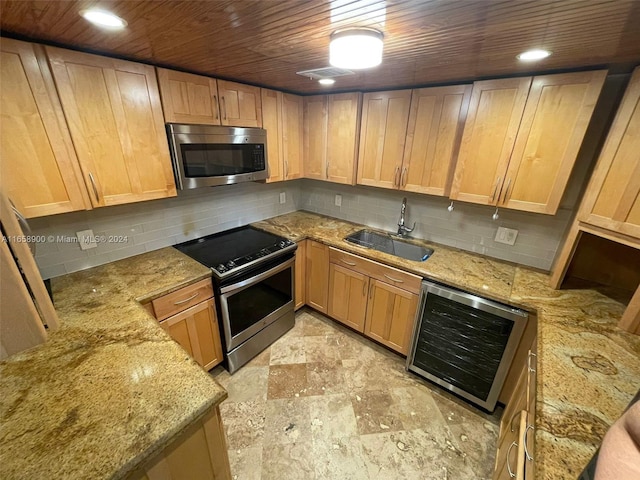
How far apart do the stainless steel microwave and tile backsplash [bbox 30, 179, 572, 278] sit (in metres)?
0.43

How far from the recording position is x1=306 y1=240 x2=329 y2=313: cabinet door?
246cm

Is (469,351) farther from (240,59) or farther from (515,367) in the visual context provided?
(240,59)

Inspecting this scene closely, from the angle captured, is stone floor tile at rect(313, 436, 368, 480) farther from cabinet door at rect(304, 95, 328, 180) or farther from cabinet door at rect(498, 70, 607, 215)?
cabinet door at rect(304, 95, 328, 180)

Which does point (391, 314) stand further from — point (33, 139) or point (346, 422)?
point (33, 139)

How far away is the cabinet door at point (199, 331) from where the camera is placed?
5.59 feet

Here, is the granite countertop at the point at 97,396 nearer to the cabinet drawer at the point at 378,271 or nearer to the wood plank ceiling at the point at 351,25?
the wood plank ceiling at the point at 351,25

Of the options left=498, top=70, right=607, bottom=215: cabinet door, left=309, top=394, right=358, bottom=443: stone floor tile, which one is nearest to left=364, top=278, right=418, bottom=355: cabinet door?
left=309, top=394, right=358, bottom=443: stone floor tile

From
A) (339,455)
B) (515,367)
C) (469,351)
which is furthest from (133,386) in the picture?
(515,367)

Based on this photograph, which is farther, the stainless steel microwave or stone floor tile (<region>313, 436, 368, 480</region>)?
the stainless steel microwave

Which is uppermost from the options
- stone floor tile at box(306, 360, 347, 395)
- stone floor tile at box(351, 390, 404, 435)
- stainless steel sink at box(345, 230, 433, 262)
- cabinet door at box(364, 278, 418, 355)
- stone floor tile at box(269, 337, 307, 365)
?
stainless steel sink at box(345, 230, 433, 262)

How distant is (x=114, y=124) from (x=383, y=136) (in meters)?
1.84

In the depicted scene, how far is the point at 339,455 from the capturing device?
1.58 metres

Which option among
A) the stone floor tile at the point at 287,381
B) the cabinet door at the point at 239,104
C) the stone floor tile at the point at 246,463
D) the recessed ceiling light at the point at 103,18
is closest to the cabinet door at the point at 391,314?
the stone floor tile at the point at 287,381

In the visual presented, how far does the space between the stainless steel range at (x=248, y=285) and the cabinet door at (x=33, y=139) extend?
852 mm
